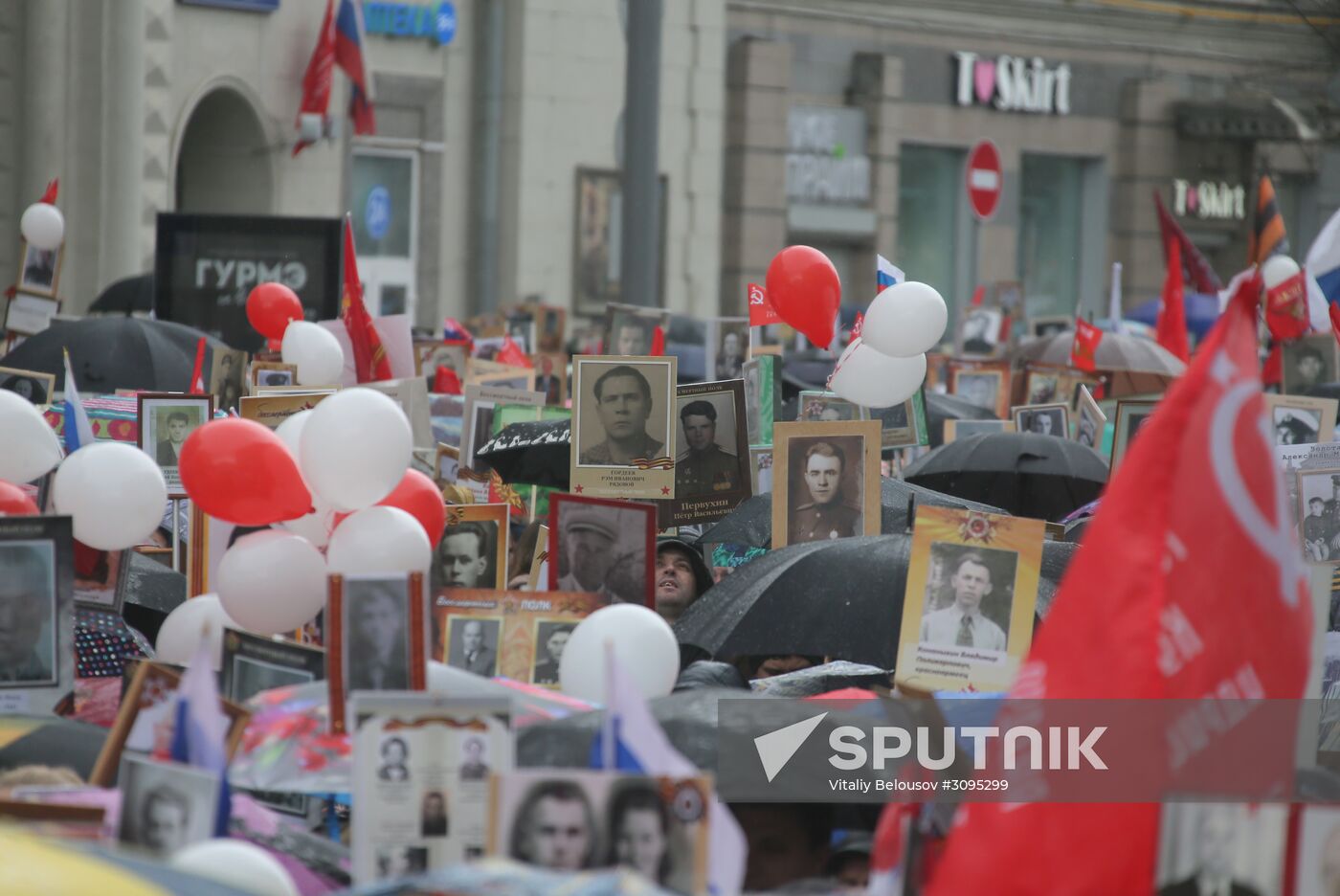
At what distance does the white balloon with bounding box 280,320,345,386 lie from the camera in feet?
24.0

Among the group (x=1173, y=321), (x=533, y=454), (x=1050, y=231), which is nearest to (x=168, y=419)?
(x=533, y=454)

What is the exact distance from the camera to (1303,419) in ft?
22.5

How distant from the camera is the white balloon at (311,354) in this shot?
24.0 feet

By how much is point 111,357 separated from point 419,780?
6370 millimetres

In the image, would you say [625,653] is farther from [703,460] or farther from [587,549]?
[703,460]

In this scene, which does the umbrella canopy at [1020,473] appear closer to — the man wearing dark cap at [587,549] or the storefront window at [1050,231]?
the man wearing dark cap at [587,549]

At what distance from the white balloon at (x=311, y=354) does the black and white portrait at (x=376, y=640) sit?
13.2 ft

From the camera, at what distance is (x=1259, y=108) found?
29.3 m

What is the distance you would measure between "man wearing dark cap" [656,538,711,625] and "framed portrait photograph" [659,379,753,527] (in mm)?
505

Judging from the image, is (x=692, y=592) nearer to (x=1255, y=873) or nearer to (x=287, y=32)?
(x=1255, y=873)

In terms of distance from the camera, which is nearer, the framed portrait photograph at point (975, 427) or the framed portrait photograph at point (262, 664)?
the framed portrait photograph at point (262, 664)

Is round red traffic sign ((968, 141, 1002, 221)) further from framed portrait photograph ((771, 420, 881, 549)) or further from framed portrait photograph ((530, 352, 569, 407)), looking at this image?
framed portrait photograph ((771, 420, 881, 549))

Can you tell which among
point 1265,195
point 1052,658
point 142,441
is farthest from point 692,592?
point 1265,195

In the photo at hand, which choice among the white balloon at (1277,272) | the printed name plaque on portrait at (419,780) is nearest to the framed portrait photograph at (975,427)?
the white balloon at (1277,272)
